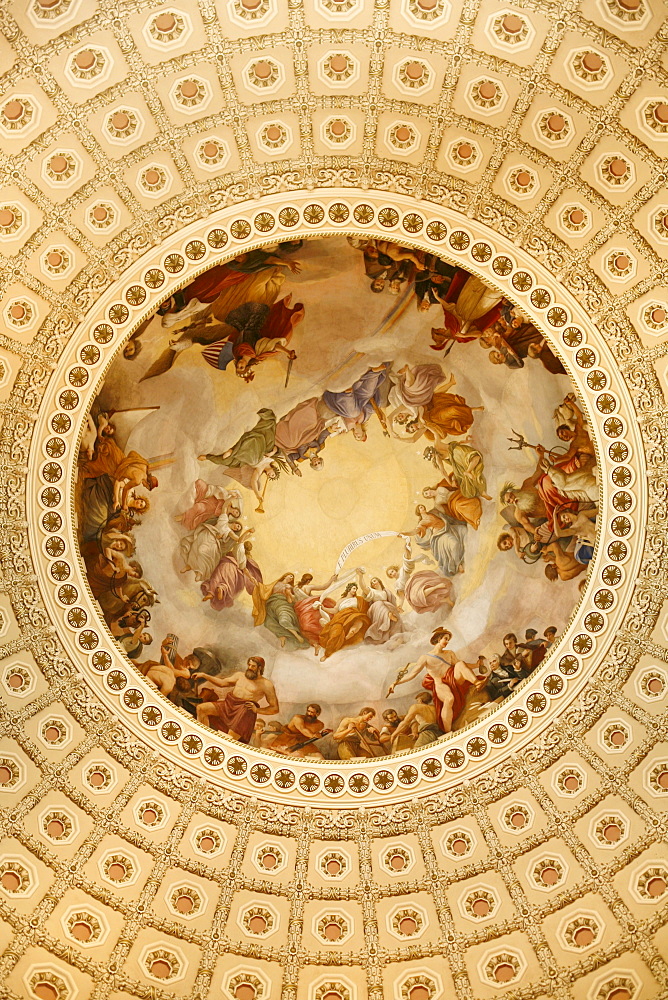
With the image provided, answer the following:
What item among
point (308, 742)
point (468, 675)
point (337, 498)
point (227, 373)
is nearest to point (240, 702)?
point (308, 742)

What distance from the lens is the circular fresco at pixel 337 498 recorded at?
19234 millimetres

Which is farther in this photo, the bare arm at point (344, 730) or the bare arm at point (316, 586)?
the bare arm at point (316, 586)

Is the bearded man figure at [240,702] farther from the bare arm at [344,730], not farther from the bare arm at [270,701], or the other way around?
the bare arm at [344,730]

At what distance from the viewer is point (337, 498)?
21.6 m

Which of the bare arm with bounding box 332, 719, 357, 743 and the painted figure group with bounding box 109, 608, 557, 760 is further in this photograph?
the bare arm with bounding box 332, 719, 357, 743

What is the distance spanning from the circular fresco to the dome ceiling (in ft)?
1.01

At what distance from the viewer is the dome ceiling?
16.1 metres

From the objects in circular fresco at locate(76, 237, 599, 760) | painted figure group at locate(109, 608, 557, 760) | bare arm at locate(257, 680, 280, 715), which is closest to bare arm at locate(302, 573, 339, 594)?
circular fresco at locate(76, 237, 599, 760)

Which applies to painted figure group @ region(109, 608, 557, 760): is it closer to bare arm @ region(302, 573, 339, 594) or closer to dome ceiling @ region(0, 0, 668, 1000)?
dome ceiling @ region(0, 0, 668, 1000)

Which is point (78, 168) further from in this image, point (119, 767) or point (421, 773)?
point (421, 773)

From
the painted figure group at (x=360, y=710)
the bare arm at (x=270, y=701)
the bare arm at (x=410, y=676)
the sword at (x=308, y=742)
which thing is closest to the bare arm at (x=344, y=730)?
the painted figure group at (x=360, y=710)

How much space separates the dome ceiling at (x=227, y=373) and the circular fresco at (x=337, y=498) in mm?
307

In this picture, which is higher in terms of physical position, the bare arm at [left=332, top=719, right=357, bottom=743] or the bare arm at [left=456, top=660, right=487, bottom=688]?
the bare arm at [left=456, top=660, right=487, bottom=688]

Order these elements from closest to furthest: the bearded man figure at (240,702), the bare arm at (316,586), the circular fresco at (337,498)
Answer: the circular fresco at (337,498) → the bearded man figure at (240,702) → the bare arm at (316,586)
